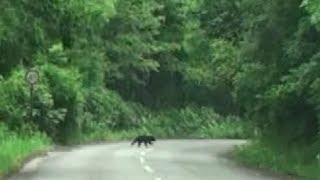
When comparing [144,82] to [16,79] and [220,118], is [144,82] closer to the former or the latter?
[220,118]

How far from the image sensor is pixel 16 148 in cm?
3412

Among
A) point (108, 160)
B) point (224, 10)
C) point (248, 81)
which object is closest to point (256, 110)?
point (248, 81)

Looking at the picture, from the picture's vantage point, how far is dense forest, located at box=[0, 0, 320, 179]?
23875mm

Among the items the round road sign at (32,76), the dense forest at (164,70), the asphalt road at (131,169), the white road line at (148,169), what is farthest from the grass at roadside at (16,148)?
the white road line at (148,169)

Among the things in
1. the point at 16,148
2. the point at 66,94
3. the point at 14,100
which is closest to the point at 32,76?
the point at 14,100

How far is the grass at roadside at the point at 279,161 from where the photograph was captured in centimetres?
2644

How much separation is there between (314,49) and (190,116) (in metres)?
52.4

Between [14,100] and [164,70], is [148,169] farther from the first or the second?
[164,70]

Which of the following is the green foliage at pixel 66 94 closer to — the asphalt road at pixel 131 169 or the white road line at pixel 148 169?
the asphalt road at pixel 131 169

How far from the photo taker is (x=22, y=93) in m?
47.2

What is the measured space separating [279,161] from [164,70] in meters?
50.6

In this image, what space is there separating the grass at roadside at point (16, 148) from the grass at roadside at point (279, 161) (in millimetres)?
8863

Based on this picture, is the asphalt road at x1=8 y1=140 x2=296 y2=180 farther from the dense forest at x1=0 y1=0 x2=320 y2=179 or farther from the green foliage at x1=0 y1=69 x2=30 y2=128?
the green foliage at x1=0 y1=69 x2=30 y2=128

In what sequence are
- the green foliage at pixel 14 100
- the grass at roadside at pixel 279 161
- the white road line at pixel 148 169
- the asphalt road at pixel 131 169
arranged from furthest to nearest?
1. the green foliage at pixel 14 100
2. the white road line at pixel 148 169
3. the grass at roadside at pixel 279 161
4. the asphalt road at pixel 131 169
